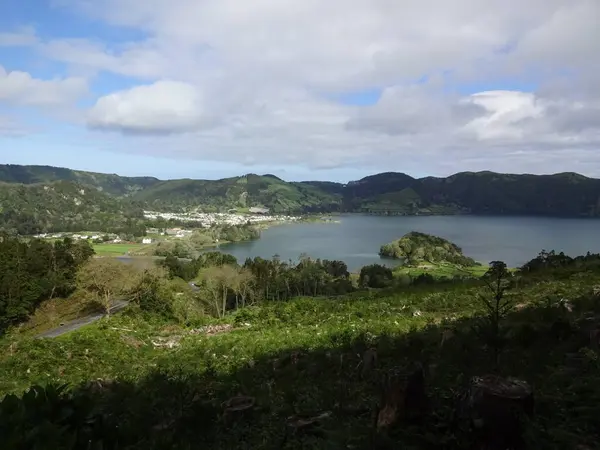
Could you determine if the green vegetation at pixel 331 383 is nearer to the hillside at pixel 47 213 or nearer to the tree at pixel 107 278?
the tree at pixel 107 278

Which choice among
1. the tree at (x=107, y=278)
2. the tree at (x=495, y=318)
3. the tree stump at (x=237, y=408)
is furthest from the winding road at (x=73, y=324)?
the tree at (x=495, y=318)

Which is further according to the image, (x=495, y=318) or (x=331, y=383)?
(x=331, y=383)

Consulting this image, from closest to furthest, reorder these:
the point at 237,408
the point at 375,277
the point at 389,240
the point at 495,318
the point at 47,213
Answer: the point at 237,408 → the point at 495,318 → the point at 375,277 → the point at 389,240 → the point at 47,213

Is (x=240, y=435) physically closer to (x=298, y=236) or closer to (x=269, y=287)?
(x=269, y=287)

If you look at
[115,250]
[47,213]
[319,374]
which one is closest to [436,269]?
[115,250]

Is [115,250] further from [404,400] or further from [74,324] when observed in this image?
[404,400]

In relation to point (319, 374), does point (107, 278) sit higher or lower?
lower

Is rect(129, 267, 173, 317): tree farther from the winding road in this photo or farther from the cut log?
the cut log
